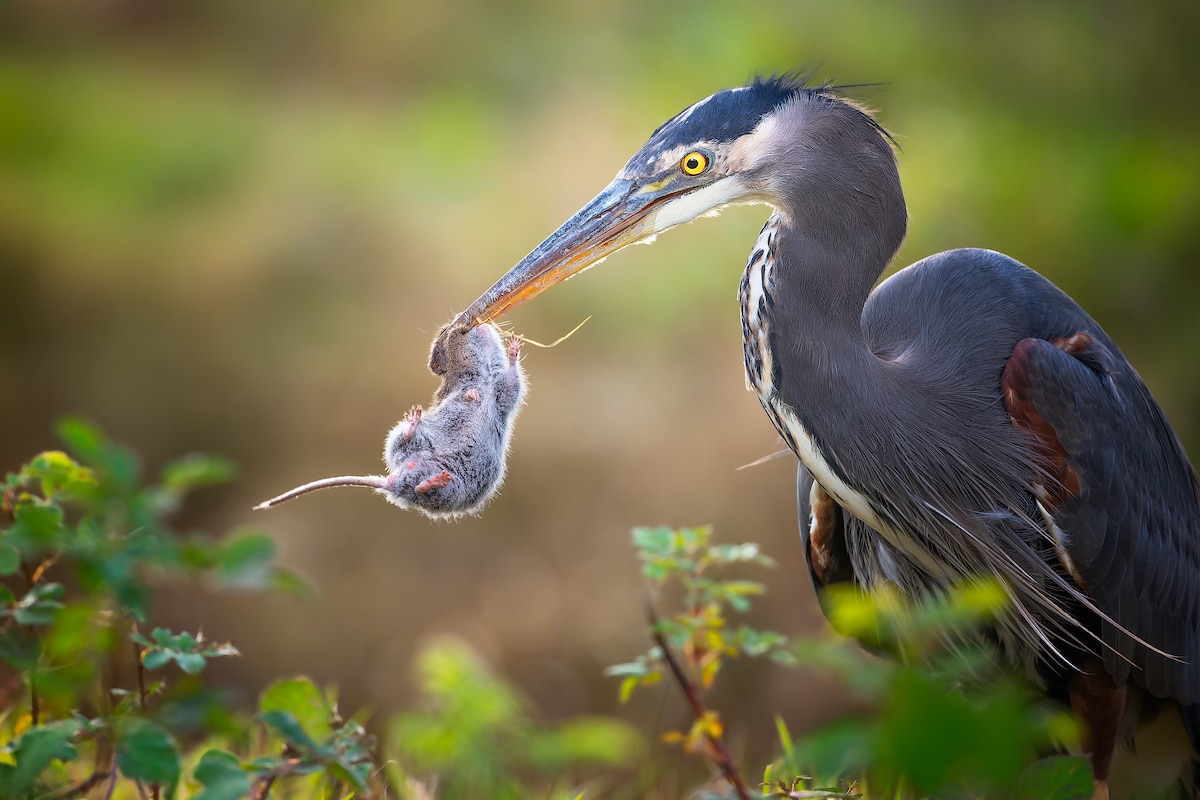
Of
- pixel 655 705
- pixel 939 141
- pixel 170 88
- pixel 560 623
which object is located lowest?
pixel 655 705

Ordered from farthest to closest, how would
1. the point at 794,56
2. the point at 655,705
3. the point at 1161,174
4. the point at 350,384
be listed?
the point at 794,56 → the point at 1161,174 → the point at 350,384 → the point at 655,705

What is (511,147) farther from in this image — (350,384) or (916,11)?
(916,11)

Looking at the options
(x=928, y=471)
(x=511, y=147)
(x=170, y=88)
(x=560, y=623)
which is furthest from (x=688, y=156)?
(x=170, y=88)

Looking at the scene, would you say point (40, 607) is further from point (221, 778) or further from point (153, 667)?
point (221, 778)

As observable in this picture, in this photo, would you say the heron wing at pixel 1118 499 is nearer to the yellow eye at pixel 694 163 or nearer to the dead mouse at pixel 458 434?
the yellow eye at pixel 694 163

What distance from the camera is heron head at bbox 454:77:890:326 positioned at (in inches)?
86.6

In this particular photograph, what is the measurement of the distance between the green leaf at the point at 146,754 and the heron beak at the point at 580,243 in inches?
46.0

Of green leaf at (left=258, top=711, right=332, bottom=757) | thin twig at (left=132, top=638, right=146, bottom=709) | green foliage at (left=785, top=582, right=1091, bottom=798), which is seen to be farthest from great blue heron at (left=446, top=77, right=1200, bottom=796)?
Answer: green leaf at (left=258, top=711, right=332, bottom=757)

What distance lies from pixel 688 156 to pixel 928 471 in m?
0.77

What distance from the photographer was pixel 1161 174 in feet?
21.5

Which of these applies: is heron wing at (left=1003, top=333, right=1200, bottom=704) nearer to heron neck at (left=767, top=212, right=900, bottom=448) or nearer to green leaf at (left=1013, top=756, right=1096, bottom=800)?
heron neck at (left=767, top=212, right=900, bottom=448)

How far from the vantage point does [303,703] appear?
70.7 inches

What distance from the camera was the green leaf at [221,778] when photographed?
1.28 m

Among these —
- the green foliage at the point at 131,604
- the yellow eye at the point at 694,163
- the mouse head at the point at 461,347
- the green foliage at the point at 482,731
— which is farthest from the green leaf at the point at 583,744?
the yellow eye at the point at 694,163
